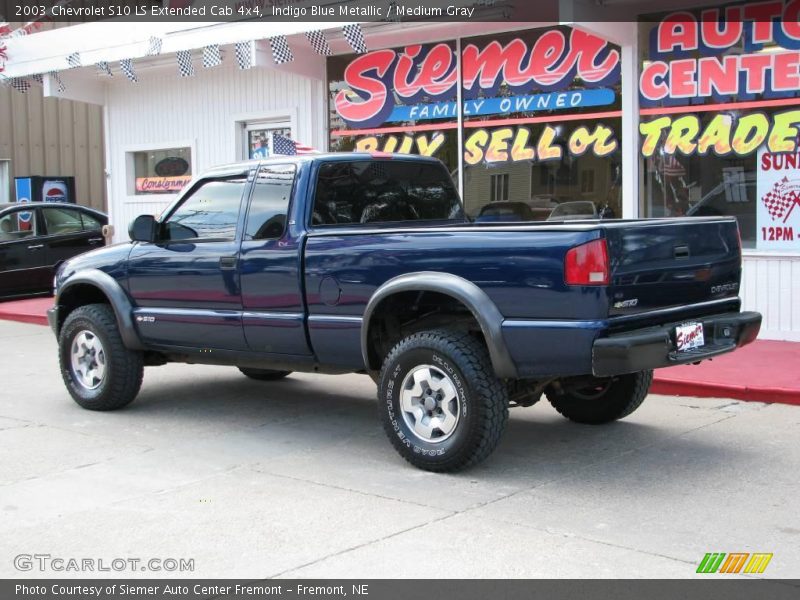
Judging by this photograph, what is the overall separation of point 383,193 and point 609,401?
2178 millimetres

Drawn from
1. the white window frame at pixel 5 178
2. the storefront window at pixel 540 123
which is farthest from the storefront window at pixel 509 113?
the white window frame at pixel 5 178

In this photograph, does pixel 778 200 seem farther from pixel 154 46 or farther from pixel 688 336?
pixel 154 46

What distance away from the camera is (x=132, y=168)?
54.0ft

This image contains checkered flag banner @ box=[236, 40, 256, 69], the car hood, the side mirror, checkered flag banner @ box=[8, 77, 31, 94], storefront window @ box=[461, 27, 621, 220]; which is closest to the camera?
the side mirror

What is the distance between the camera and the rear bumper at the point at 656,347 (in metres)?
5.11

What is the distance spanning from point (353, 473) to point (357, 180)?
2.17 meters

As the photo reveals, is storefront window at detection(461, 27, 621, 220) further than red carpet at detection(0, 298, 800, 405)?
Yes

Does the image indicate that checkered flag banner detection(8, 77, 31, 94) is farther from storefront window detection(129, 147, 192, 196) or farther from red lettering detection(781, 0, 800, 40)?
red lettering detection(781, 0, 800, 40)

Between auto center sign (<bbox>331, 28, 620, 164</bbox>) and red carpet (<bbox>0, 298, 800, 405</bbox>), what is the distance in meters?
2.92

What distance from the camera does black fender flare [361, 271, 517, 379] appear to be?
5418 millimetres

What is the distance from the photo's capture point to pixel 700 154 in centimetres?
1020

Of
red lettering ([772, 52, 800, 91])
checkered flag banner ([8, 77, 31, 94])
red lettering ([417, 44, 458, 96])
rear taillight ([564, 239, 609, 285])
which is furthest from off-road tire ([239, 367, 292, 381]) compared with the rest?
checkered flag banner ([8, 77, 31, 94])

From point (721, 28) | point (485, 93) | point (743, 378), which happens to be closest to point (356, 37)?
point (485, 93)
